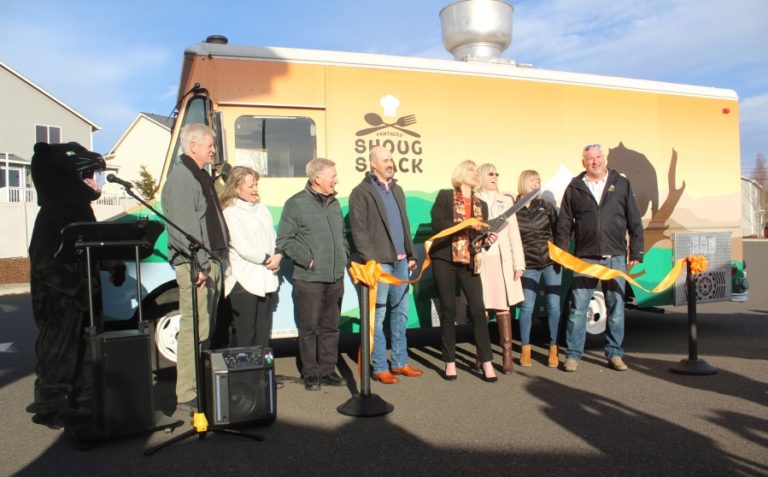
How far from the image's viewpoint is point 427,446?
4.30 metres

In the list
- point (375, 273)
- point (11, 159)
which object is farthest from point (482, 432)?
point (11, 159)

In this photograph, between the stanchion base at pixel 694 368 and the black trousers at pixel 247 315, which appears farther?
the stanchion base at pixel 694 368

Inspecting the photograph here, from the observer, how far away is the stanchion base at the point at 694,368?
20.0 feet

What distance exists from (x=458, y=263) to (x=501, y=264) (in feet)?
1.89

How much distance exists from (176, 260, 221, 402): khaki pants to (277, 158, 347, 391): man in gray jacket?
78cm

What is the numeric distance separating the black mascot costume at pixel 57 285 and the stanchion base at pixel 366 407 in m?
1.90

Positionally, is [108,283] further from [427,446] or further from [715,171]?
[715,171]

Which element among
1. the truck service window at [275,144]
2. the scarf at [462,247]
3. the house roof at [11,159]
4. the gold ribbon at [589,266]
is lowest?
the gold ribbon at [589,266]

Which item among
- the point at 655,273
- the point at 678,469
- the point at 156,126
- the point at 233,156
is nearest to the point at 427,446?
the point at 678,469

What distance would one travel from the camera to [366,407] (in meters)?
5.04

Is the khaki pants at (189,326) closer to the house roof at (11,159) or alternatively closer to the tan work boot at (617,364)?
the tan work boot at (617,364)

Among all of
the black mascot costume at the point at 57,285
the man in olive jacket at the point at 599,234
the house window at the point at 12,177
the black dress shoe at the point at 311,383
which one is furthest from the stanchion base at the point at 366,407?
the house window at the point at 12,177

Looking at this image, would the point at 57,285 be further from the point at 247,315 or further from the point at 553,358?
the point at 553,358

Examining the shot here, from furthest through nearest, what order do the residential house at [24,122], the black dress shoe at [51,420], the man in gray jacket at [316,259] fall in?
the residential house at [24,122]
the man in gray jacket at [316,259]
the black dress shoe at [51,420]
